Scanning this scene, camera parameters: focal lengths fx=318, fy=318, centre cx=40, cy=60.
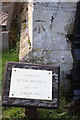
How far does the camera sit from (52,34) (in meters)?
4.16

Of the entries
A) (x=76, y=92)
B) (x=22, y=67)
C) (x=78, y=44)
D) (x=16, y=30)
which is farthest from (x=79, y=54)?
(x=16, y=30)

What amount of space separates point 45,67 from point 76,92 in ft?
2.12

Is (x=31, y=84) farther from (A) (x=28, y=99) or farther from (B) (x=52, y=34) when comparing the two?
(B) (x=52, y=34)

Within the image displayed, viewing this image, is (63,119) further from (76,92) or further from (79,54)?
(79,54)

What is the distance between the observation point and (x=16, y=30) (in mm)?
5891

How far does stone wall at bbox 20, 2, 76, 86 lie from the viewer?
4.07m

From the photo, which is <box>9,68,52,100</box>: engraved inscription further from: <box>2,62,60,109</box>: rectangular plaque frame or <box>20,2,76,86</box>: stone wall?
<box>20,2,76,86</box>: stone wall

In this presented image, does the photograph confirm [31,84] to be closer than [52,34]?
Yes

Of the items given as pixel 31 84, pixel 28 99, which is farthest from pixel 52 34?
pixel 28 99

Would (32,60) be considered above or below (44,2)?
below

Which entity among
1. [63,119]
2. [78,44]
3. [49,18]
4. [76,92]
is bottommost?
[63,119]

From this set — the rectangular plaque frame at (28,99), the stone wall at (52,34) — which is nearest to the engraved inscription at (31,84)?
the rectangular plaque frame at (28,99)

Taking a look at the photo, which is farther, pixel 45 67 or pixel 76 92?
pixel 76 92

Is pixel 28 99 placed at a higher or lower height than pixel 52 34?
lower
